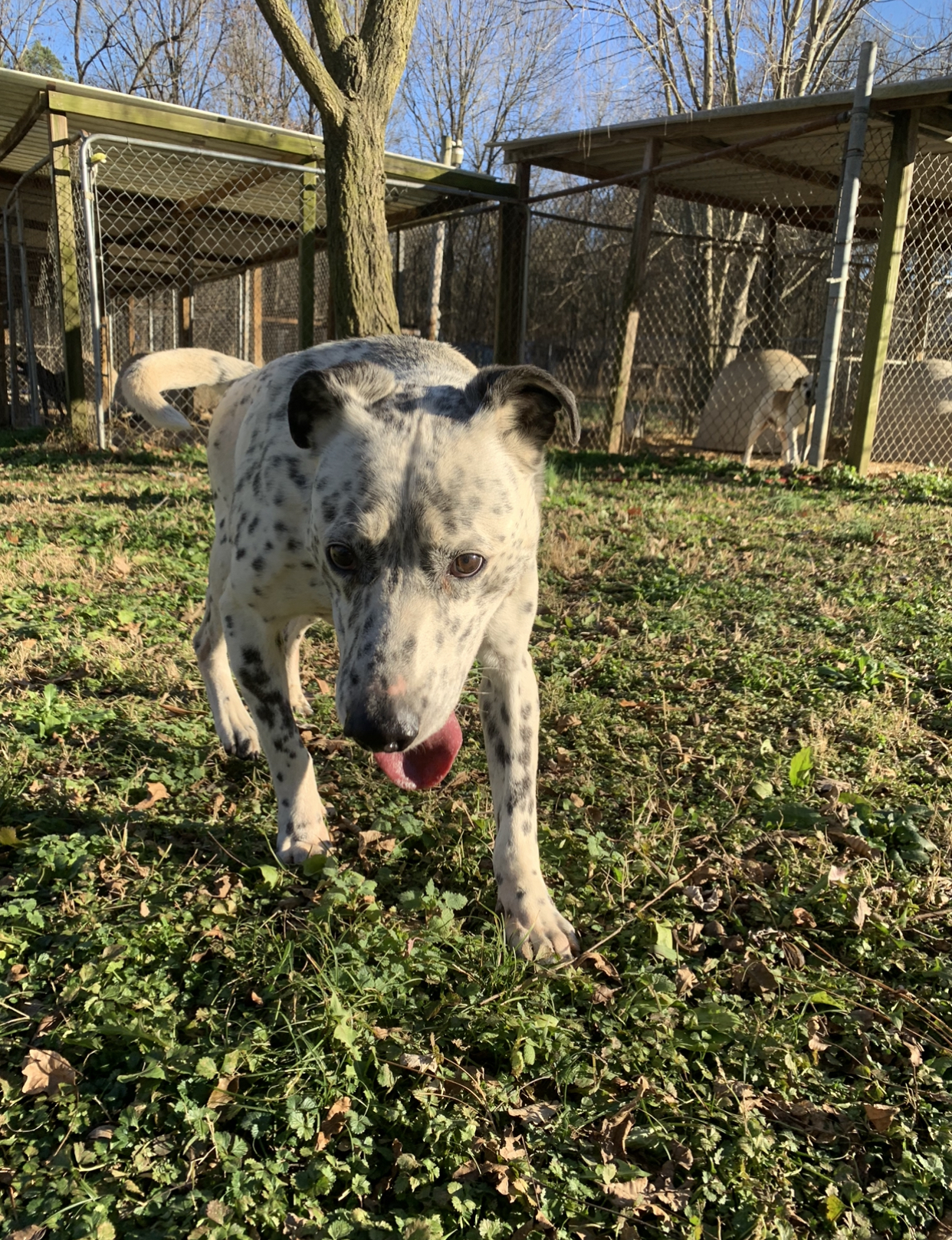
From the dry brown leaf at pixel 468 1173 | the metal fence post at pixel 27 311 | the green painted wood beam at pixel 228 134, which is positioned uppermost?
the green painted wood beam at pixel 228 134

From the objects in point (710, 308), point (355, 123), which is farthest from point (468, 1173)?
point (710, 308)

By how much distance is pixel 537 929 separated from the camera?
7.53ft

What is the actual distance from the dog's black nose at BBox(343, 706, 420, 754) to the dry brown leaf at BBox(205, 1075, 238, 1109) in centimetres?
71

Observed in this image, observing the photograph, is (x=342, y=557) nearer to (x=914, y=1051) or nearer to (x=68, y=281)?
(x=914, y=1051)

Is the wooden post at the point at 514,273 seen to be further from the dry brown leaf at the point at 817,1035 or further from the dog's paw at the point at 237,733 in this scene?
the dry brown leaf at the point at 817,1035

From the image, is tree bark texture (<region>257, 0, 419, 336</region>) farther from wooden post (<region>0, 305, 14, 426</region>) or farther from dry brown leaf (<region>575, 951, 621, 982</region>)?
wooden post (<region>0, 305, 14, 426</region>)

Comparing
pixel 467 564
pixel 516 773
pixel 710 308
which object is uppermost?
pixel 710 308

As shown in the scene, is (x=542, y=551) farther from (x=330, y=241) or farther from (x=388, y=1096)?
(x=388, y=1096)

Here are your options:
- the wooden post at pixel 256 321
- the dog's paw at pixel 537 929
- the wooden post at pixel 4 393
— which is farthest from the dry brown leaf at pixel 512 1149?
the wooden post at pixel 4 393

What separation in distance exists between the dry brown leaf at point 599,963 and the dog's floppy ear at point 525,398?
1322 mm

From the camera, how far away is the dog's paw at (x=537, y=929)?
2.25 m

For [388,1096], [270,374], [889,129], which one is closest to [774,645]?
[270,374]

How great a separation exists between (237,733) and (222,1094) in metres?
1.64

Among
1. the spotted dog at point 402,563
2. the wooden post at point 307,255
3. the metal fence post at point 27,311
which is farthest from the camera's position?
the metal fence post at point 27,311
